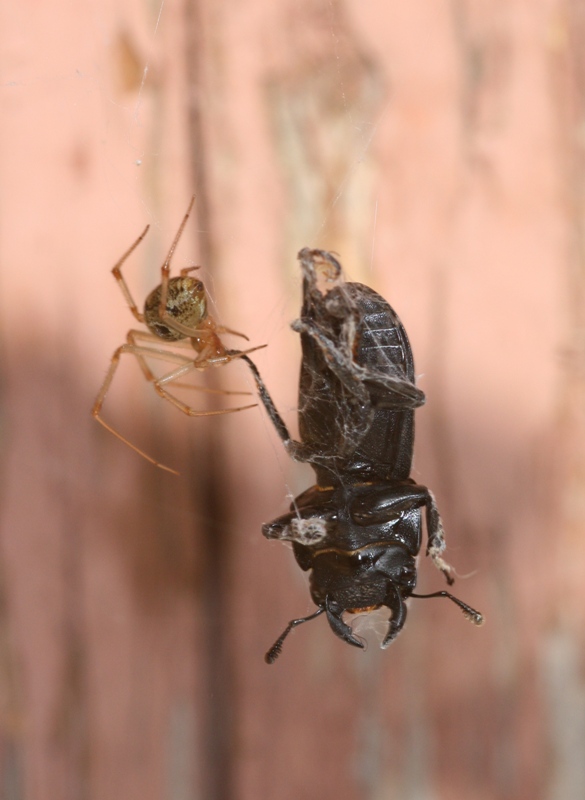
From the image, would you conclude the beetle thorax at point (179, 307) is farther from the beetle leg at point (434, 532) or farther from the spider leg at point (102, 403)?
the beetle leg at point (434, 532)

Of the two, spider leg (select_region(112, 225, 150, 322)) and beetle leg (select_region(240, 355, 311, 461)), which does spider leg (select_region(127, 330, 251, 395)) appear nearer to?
spider leg (select_region(112, 225, 150, 322))

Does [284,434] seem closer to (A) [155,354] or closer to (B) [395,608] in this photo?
(B) [395,608]

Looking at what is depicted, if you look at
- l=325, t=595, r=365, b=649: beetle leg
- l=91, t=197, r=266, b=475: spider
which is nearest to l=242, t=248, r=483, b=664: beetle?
l=325, t=595, r=365, b=649: beetle leg

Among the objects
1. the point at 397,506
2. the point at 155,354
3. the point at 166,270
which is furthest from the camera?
the point at 155,354

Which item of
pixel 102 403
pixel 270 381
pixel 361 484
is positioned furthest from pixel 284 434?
pixel 102 403

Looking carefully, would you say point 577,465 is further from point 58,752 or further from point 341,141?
point 58,752

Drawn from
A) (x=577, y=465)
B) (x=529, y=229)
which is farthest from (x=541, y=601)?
(x=529, y=229)
